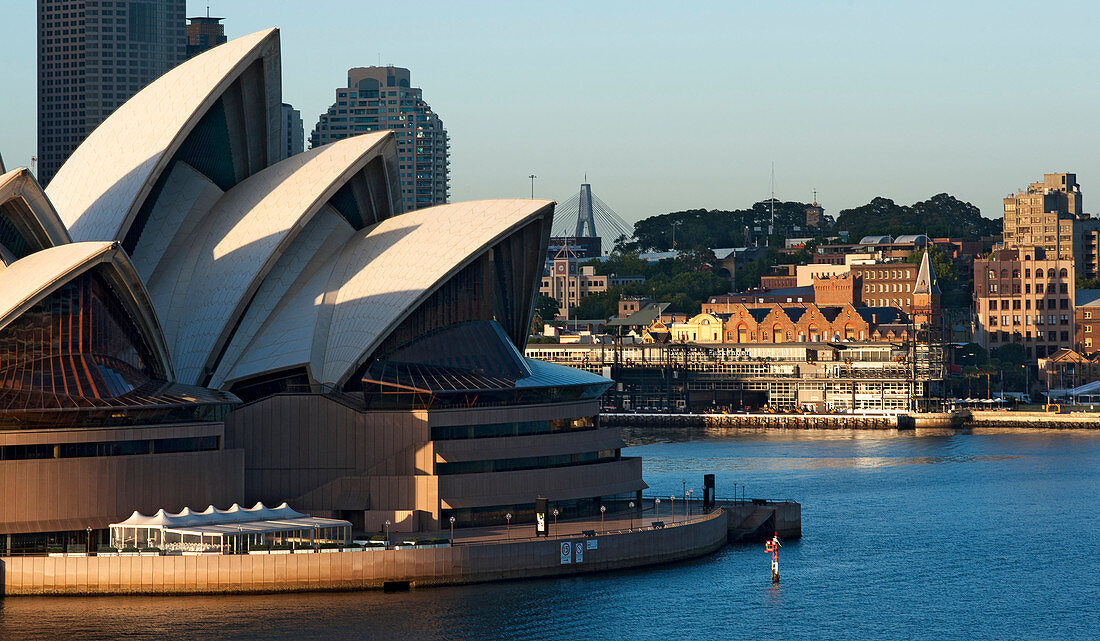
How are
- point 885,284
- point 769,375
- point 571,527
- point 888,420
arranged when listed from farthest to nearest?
point 885,284, point 769,375, point 888,420, point 571,527

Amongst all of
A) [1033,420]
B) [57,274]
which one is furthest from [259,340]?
[1033,420]

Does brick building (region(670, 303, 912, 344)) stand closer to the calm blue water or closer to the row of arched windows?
the row of arched windows

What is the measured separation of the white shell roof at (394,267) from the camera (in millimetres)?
67438

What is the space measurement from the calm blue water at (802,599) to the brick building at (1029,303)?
10110 cm

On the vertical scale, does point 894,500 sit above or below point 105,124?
below

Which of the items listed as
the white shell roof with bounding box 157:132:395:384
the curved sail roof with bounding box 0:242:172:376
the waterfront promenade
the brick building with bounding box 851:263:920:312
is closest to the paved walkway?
the white shell roof with bounding box 157:132:395:384

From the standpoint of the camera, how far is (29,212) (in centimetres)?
5962

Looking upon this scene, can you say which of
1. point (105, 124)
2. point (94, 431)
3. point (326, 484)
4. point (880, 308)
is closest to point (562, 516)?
point (326, 484)

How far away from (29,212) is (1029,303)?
144801 millimetres

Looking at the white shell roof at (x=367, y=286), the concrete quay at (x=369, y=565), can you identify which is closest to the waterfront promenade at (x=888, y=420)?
the white shell roof at (x=367, y=286)

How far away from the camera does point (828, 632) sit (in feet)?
171

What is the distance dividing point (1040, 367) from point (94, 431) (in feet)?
452

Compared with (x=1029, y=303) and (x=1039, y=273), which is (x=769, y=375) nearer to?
(x=1029, y=303)

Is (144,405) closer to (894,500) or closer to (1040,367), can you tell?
(894,500)
